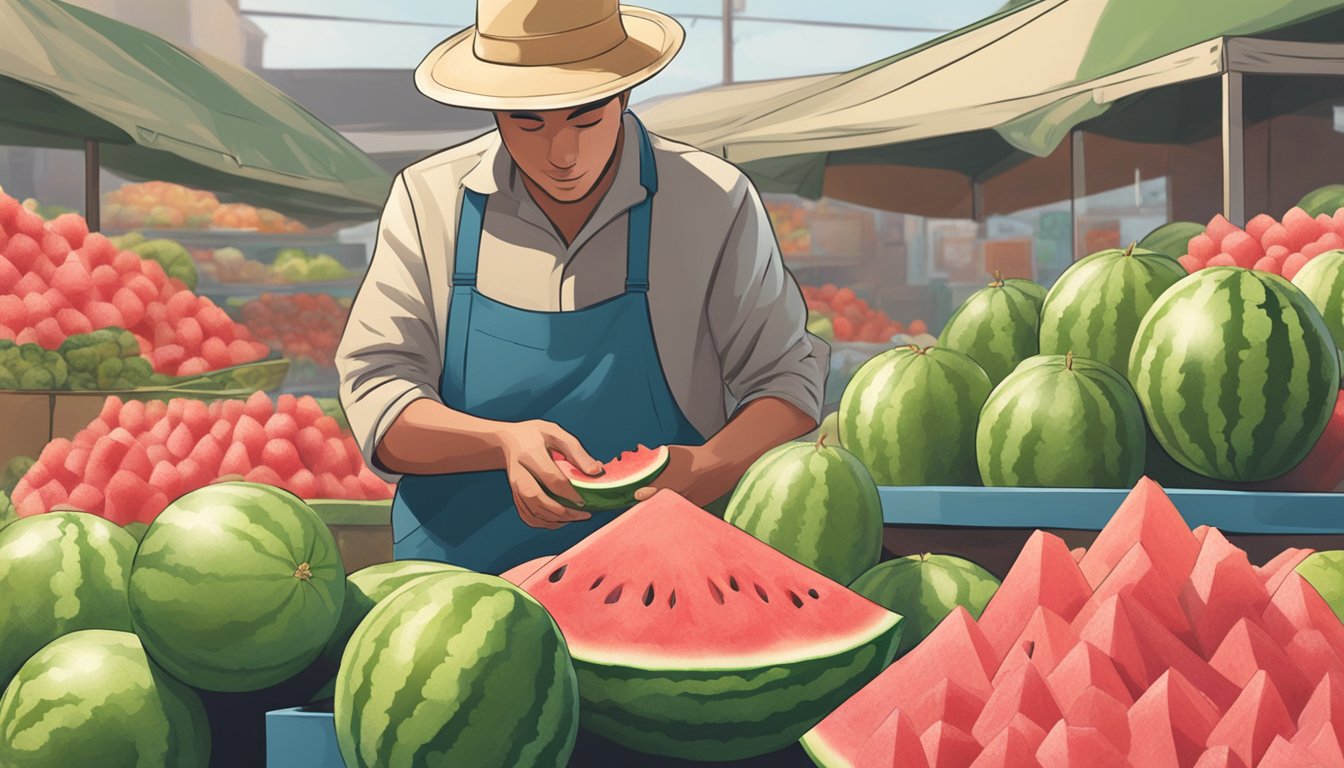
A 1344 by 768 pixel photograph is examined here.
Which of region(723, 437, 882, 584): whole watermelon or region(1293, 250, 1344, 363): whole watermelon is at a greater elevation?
region(1293, 250, 1344, 363): whole watermelon

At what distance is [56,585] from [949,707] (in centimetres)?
98

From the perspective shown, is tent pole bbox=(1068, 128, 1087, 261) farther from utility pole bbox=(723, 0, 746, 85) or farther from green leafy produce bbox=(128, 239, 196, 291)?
green leafy produce bbox=(128, 239, 196, 291)

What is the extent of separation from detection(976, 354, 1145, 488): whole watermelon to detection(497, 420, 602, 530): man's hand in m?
0.70

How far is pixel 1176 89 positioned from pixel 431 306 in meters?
5.37

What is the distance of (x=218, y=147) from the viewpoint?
5.90 metres

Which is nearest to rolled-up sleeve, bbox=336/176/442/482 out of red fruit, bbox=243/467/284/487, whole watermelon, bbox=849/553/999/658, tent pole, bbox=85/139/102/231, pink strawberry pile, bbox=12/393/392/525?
Answer: whole watermelon, bbox=849/553/999/658

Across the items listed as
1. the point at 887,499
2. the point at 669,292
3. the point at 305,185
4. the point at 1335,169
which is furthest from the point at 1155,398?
the point at 305,185

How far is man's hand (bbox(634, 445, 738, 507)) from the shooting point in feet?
6.99

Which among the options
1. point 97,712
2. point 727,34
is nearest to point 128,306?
point 97,712

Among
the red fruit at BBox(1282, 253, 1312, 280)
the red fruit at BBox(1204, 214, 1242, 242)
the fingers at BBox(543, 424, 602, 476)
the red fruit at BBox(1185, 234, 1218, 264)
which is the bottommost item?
the fingers at BBox(543, 424, 602, 476)

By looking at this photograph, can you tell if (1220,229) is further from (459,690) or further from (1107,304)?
(459,690)

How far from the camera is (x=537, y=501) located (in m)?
1.96

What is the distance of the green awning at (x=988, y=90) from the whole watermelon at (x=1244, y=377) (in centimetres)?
293

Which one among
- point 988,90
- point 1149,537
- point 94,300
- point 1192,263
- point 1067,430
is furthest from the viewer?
point 988,90
